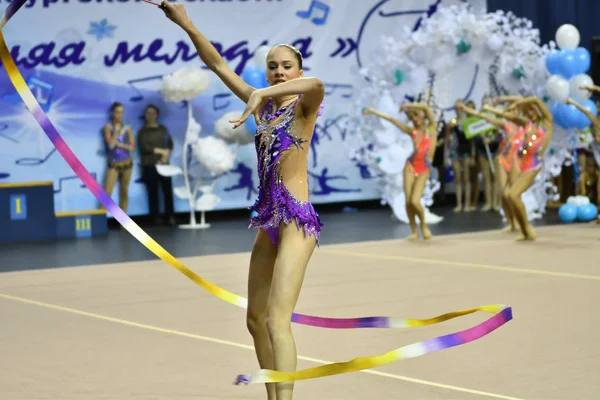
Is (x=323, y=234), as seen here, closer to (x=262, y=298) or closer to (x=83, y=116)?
(x=83, y=116)

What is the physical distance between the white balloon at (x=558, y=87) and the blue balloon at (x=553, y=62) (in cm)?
13

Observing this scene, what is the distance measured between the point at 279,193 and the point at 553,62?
10.1 m

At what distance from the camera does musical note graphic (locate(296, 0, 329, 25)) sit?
17125 millimetres

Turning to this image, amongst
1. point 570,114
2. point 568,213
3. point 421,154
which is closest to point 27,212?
point 421,154

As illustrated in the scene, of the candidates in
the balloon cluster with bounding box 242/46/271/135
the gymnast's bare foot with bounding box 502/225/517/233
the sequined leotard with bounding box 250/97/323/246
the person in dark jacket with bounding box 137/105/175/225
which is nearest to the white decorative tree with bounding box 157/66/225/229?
the person in dark jacket with bounding box 137/105/175/225

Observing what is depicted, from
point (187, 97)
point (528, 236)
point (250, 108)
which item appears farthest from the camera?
point (187, 97)

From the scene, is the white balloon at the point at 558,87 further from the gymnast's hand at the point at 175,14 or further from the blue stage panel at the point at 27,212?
the gymnast's hand at the point at 175,14

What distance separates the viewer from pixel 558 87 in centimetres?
1327

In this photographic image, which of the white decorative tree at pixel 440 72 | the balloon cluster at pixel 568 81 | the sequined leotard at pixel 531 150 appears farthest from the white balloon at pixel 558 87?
the sequined leotard at pixel 531 150

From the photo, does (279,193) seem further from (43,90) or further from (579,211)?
(43,90)

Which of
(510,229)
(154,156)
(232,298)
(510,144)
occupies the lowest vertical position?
(510,229)

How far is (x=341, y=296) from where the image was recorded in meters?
8.09

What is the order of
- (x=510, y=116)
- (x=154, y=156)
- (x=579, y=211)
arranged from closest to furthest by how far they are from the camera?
1. (x=510, y=116)
2. (x=579, y=211)
3. (x=154, y=156)

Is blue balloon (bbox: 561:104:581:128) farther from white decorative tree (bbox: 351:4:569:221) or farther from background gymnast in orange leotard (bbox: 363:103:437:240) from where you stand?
background gymnast in orange leotard (bbox: 363:103:437:240)
